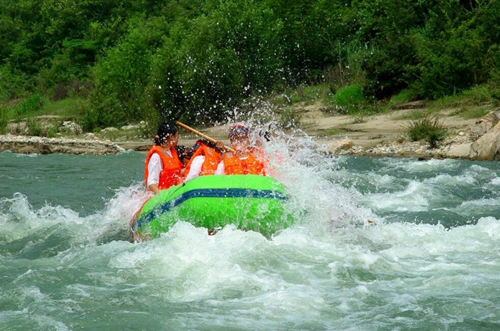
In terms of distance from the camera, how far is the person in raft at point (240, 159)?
744 centimetres

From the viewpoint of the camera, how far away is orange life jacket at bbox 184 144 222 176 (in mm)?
7594

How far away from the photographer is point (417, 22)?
2422cm

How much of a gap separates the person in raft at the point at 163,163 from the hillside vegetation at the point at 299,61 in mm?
10718

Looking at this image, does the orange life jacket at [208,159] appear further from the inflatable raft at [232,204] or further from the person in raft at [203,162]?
the inflatable raft at [232,204]

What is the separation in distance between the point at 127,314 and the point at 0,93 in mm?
34331

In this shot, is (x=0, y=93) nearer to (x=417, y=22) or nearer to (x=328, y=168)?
(x=417, y=22)

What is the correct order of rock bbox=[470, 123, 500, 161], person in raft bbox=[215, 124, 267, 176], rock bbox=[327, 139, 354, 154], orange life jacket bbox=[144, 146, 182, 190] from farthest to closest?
rock bbox=[327, 139, 354, 154] < rock bbox=[470, 123, 500, 161] < orange life jacket bbox=[144, 146, 182, 190] < person in raft bbox=[215, 124, 267, 176]

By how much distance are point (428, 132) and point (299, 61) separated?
12034mm

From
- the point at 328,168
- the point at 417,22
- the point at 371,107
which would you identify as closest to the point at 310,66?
the point at 417,22

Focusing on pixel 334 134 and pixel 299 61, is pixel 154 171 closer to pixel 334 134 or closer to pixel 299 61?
pixel 334 134

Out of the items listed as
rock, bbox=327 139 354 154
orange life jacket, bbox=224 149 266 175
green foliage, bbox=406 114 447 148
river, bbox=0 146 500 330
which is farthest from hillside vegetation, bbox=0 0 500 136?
orange life jacket, bbox=224 149 266 175

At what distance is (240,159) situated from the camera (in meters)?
7.53

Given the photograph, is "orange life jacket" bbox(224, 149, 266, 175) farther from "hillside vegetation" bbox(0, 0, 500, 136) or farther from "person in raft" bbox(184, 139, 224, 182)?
"hillside vegetation" bbox(0, 0, 500, 136)

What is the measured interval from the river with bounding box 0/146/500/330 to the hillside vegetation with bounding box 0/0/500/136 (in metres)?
10.3
